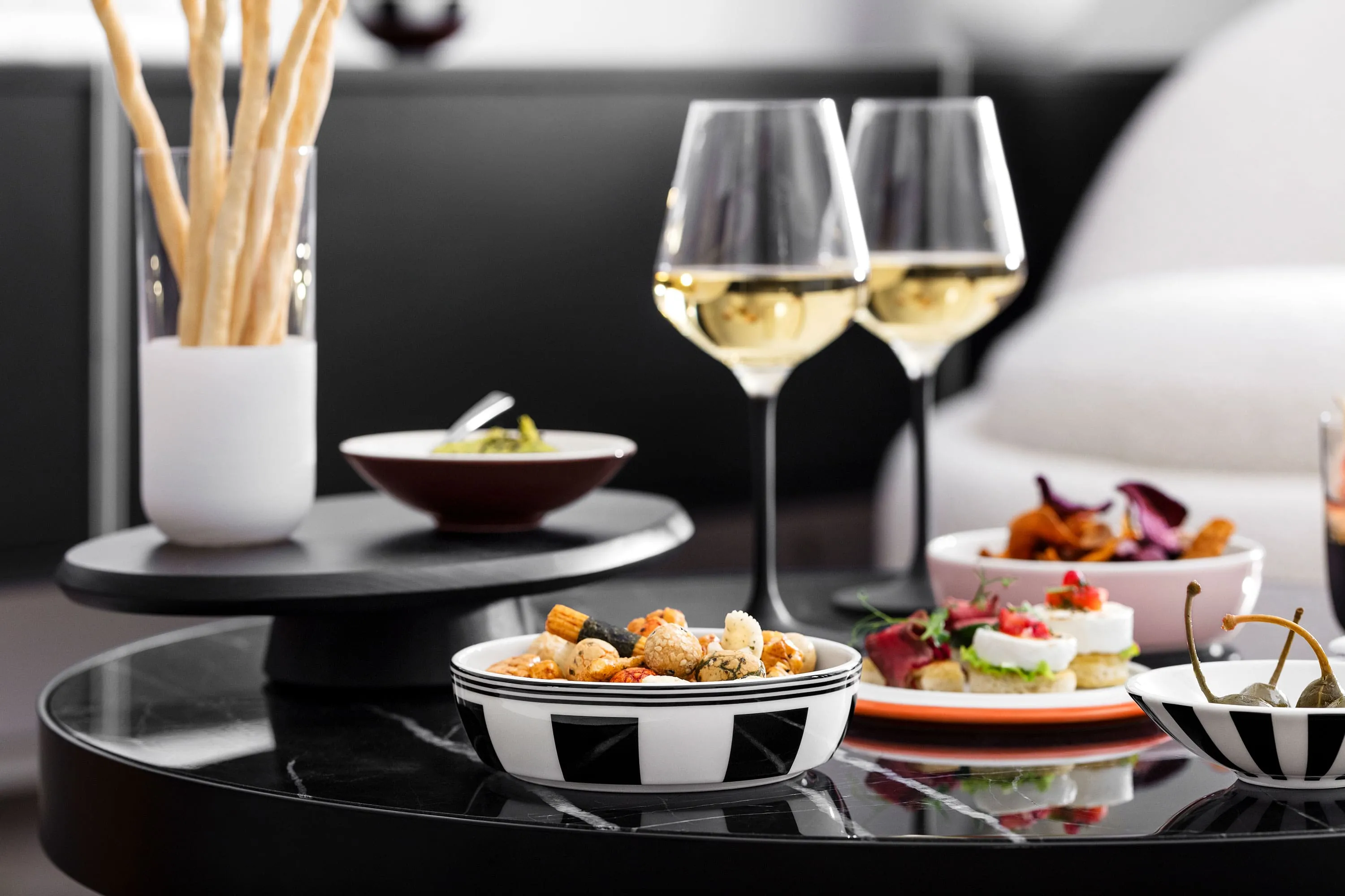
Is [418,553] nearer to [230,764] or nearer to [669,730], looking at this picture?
[230,764]

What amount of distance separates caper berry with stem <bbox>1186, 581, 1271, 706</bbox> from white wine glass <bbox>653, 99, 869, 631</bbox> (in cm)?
35

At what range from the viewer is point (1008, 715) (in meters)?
0.95

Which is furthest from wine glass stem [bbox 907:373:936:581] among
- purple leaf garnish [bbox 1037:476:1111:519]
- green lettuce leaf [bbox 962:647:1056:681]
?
green lettuce leaf [bbox 962:647:1056:681]

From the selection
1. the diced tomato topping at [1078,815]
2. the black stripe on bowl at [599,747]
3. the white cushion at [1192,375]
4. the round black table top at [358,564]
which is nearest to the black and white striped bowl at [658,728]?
the black stripe on bowl at [599,747]

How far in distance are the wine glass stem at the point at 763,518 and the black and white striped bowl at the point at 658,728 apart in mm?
374

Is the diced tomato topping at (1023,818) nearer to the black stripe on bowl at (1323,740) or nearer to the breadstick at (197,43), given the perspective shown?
the black stripe on bowl at (1323,740)

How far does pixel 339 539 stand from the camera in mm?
1142

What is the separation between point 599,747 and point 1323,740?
1.03 feet

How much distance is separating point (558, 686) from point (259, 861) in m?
0.17

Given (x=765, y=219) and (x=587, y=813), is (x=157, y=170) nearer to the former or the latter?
(x=765, y=219)

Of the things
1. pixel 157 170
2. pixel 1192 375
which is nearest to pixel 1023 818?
pixel 157 170

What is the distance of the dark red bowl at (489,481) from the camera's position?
1.13 m

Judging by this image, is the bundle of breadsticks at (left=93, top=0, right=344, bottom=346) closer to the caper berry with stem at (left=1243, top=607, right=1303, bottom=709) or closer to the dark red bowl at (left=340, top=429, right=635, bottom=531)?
the dark red bowl at (left=340, top=429, right=635, bottom=531)

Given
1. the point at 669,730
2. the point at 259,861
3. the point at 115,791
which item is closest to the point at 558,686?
the point at 669,730
